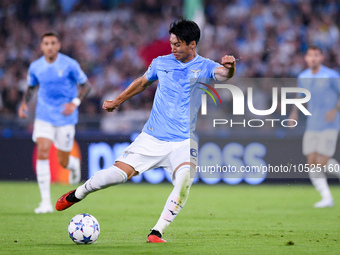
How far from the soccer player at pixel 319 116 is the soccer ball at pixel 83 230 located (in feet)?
19.5

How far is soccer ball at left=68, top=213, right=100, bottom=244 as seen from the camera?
680 centimetres

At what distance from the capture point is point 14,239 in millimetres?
7223

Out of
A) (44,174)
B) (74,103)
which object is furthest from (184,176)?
(74,103)

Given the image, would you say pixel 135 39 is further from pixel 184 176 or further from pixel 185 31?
pixel 184 176

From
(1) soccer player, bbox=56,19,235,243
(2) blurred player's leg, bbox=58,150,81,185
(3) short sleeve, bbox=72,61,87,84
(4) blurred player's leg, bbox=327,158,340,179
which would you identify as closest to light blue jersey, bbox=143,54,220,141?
(1) soccer player, bbox=56,19,235,243

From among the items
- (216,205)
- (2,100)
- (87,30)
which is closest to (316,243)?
(216,205)

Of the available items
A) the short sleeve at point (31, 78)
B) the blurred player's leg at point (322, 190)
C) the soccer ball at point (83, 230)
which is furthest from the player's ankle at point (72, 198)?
the blurred player's leg at point (322, 190)

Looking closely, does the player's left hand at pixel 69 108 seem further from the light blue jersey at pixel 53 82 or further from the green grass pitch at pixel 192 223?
the green grass pitch at pixel 192 223

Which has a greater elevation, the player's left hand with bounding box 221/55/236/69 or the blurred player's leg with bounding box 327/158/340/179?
the player's left hand with bounding box 221/55/236/69

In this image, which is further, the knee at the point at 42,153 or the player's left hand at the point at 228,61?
the knee at the point at 42,153

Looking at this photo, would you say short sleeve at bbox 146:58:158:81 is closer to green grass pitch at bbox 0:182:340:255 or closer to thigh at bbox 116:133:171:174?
thigh at bbox 116:133:171:174

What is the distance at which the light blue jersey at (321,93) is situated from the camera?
11.9 m

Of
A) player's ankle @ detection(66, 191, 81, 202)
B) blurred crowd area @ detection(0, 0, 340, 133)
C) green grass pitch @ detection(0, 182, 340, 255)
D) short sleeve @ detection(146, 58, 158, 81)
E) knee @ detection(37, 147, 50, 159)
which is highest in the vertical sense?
blurred crowd area @ detection(0, 0, 340, 133)

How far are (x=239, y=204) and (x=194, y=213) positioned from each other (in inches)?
66.8
